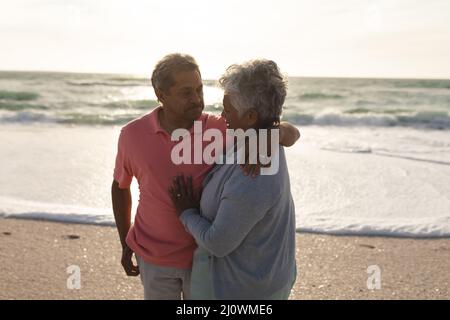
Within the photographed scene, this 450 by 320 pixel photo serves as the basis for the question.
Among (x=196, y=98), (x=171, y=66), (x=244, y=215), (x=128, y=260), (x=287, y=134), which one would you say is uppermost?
(x=171, y=66)

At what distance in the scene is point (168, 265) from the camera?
2.42 meters

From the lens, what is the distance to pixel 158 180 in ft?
7.79

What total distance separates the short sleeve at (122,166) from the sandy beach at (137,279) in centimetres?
175

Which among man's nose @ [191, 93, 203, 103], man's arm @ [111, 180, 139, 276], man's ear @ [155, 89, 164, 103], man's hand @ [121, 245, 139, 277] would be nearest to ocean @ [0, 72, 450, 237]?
man's nose @ [191, 93, 203, 103]

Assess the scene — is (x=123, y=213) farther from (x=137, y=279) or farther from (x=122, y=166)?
(x=137, y=279)

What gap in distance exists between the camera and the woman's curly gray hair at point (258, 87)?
1.99 m

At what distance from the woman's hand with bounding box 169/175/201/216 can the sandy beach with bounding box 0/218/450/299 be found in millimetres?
2074

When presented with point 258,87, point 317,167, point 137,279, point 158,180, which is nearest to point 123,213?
point 158,180

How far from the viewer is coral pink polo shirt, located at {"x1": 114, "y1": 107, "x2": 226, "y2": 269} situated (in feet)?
7.78

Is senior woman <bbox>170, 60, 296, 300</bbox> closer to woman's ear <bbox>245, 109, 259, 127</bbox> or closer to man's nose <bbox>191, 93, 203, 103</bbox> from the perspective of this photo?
woman's ear <bbox>245, 109, 259, 127</bbox>

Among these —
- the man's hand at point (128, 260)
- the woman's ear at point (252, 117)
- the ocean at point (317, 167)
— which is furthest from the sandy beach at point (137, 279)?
the woman's ear at point (252, 117)

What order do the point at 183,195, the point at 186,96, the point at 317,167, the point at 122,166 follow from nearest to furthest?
the point at 183,195 < the point at 186,96 < the point at 122,166 < the point at 317,167

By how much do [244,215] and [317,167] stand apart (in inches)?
285
